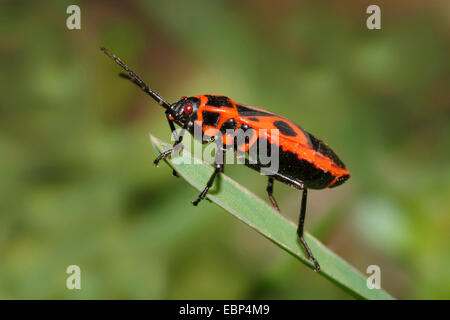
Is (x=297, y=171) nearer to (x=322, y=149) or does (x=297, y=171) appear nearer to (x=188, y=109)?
(x=322, y=149)

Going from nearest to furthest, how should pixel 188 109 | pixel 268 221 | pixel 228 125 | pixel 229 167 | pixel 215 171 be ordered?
1. pixel 268 221
2. pixel 215 171
3. pixel 188 109
4. pixel 228 125
5. pixel 229 167

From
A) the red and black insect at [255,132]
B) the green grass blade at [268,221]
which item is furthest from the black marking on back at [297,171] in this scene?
the green grass blade at [268,221]

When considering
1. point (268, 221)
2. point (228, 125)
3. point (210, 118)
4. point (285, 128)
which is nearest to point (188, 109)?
point (210, 118)

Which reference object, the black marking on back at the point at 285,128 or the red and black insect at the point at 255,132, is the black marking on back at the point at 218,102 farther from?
the black marking on back at the point at 285,128

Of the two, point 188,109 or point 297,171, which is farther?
point 297,171

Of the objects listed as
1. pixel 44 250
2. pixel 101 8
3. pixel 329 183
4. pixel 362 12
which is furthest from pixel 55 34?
pixel 362 12

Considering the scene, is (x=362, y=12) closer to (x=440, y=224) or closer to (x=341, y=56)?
(x=341, y=56)
